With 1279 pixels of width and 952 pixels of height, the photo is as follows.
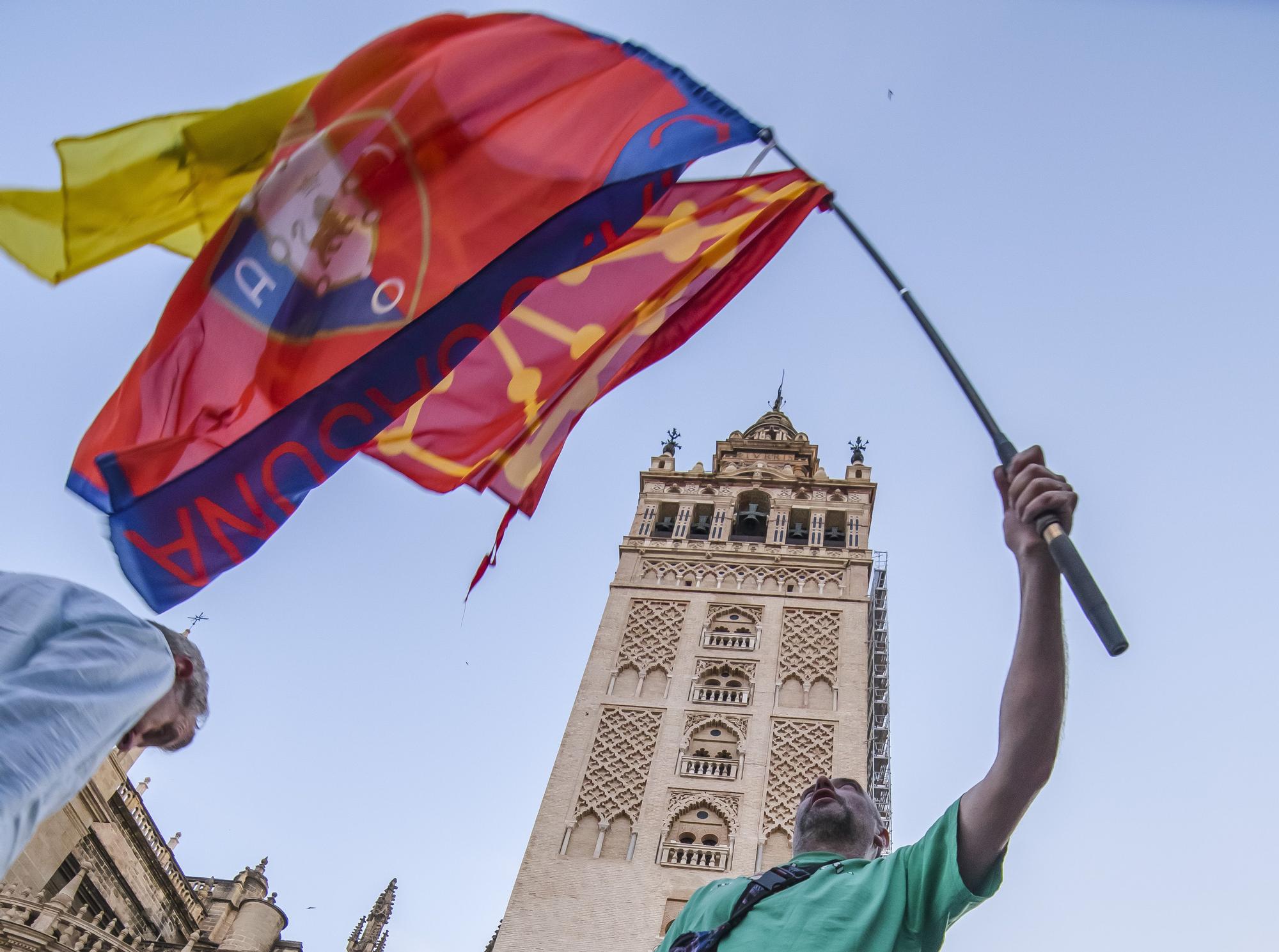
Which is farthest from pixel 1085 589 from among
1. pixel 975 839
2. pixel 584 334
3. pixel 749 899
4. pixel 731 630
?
pixel 731 630

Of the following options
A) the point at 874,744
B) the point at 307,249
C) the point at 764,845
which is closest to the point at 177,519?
the point at 307,249

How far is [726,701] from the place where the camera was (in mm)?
A: 18484

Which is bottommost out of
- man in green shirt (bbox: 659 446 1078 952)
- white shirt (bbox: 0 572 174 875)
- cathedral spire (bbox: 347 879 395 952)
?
white shirt (bbox: 0 572 174 875)

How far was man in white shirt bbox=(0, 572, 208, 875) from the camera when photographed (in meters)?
1.52

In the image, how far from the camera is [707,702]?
60.7 ft

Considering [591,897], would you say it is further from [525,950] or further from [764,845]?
[764,845]

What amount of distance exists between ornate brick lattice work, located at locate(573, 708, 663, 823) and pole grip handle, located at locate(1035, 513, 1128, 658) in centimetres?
1534

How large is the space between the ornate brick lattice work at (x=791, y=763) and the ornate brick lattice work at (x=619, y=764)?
2.18 metres

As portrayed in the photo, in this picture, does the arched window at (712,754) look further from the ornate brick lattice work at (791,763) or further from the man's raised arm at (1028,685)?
the man's raised arm at (1028,685)

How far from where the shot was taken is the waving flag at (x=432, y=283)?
3775 mm

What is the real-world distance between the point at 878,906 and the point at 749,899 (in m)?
0.40

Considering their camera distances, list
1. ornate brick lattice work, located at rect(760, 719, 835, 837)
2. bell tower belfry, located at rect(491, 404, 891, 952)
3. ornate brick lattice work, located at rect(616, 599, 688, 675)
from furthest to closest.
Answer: ornate brick lattice work, located at rect(616, 599, 688, 675), ornate brick lattice work, located at rect(760, 719, 835, 837), bell tower belfry, located at rect(491, 404, 891, 952)

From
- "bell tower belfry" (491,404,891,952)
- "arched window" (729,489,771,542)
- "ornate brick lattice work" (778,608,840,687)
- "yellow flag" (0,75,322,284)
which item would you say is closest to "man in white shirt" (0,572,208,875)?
"yellow flag" (0,75,322,284)

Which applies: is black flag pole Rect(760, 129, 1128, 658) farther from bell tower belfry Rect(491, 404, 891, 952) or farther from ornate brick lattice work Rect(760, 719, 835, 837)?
ornate brick lattice work Rect(760, 719, 835, 837)
